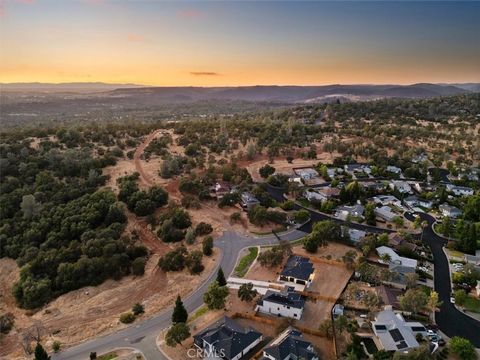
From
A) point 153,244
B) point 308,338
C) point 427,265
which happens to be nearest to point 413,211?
point 427,265

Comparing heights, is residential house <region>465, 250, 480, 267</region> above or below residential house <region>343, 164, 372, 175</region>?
below

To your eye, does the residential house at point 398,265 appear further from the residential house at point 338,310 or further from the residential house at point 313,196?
the residential house at point 313,196

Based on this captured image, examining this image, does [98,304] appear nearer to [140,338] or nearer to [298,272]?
[140,338]

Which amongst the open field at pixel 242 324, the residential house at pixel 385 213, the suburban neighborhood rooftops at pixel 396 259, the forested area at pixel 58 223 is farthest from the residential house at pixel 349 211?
the forested area at pixel 58 223

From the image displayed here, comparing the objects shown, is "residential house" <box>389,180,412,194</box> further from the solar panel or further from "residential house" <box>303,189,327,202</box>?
the solar panel

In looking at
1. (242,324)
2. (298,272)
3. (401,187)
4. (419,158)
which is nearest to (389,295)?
(298,272)

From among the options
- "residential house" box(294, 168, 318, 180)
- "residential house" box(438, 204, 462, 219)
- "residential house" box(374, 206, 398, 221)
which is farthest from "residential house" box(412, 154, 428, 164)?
"residential house" box(374, 206, 398, 221)
